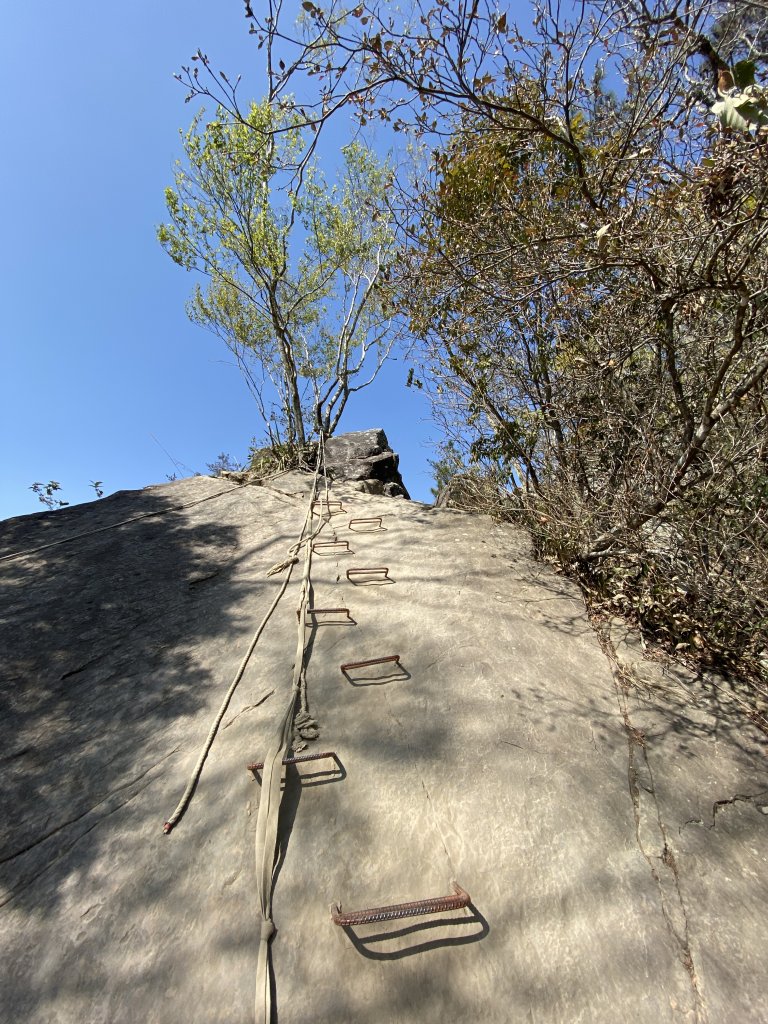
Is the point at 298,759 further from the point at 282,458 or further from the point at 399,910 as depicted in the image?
the point at 282,458

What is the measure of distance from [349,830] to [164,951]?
1.75 ft

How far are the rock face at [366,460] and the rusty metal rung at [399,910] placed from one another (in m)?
4.98

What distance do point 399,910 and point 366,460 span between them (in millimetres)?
5764

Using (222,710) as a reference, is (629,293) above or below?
above

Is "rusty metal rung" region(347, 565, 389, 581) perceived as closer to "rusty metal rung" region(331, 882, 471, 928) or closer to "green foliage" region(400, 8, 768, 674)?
"green foliage" region(400, 8, 768, 674)

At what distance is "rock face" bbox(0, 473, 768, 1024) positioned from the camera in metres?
1.19

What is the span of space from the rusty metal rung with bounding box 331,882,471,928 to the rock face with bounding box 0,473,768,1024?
0.03m

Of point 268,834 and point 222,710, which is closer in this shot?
point 268,834

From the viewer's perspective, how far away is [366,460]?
6758 millimetres

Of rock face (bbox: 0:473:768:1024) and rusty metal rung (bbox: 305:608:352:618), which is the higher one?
rusty metal rung (bbox: 305:608:352:618)

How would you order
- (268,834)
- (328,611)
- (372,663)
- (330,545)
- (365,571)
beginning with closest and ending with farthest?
1. (268,834)
2. (372,663)
3. (328,611)
4. (365,571)
5. (330,545)

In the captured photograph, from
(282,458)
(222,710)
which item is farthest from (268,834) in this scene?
(282,458)

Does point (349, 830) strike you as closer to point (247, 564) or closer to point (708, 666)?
point (708, 666)

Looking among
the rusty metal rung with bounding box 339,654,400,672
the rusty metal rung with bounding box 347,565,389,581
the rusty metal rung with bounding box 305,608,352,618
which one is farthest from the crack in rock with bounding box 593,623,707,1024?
the rusty metal rung with bounding box 347,565,389,581
